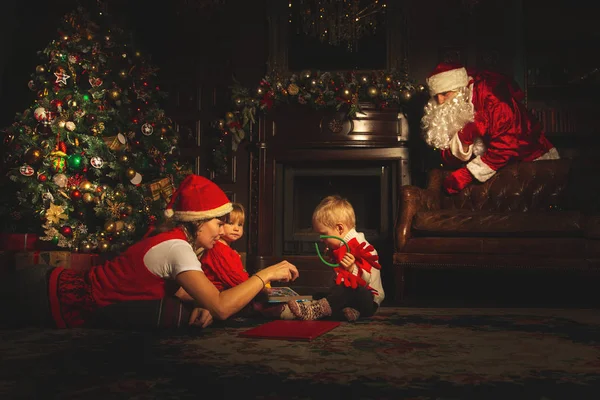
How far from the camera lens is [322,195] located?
20.4 ft

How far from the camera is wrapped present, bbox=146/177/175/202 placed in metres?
5.13

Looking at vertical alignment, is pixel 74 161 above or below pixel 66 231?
above

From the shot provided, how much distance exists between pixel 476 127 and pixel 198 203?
3.16 meters

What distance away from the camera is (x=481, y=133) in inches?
196

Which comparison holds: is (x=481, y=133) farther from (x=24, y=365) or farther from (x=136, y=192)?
(x=24, y=365)

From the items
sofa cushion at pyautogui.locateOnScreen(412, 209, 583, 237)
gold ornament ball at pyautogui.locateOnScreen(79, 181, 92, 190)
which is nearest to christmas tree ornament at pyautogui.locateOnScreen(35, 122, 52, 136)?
gold ornament ball at pyautogui.locateOnScreen(79, 181, 92, 190)

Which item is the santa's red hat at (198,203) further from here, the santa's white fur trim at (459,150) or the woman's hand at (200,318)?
the santa's white fur trim at (459,150)

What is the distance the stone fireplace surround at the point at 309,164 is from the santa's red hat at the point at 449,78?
58cm

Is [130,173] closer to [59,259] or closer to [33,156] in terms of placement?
[33,156]

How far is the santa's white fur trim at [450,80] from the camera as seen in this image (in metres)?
5.12

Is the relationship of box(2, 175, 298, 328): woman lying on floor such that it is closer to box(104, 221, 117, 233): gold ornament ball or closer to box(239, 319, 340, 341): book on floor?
Result: box(239, 319, 340, 341): book on floor

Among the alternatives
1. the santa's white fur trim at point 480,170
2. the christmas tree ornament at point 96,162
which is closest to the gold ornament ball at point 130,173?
the christmas tree ornament at point 96,162

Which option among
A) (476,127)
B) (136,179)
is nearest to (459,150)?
(476,127)

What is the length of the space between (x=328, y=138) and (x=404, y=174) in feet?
2.58
